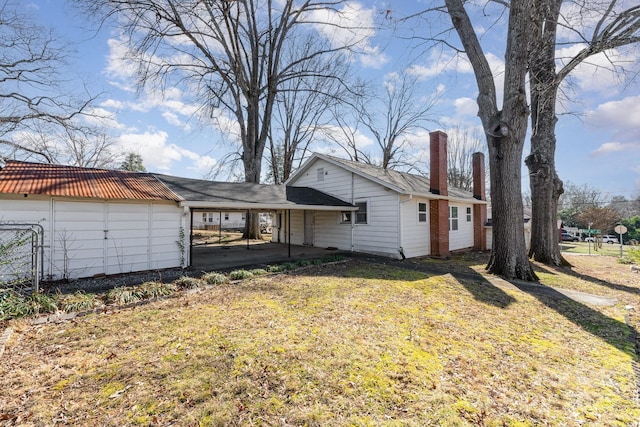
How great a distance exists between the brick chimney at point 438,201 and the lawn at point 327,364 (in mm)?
6789

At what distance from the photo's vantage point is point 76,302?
17.8ft

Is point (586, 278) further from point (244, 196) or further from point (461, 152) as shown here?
point (461, 152)

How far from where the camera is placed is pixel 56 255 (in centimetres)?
704

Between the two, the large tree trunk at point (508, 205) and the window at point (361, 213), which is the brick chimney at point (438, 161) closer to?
the window at point (361, 213)

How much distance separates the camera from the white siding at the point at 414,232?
11984 mm

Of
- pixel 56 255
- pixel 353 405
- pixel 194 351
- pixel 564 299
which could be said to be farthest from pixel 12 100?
pixel 564 299

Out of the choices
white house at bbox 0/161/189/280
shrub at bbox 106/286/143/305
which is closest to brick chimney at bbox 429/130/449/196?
white house at bbox 0/161/189/280

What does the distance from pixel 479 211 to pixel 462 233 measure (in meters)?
1.92

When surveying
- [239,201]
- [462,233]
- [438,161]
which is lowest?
[462,233]

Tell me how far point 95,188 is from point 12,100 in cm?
1292

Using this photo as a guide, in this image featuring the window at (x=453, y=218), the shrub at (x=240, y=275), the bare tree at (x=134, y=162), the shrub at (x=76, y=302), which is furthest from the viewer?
the bare tree at (x=134, y=162)

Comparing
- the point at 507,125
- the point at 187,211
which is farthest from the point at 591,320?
the point at 187,211

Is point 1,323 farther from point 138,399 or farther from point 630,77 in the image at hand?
point 630,77

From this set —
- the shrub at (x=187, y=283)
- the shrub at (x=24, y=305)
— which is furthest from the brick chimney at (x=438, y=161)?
the shrub at (x=24, y=305)
